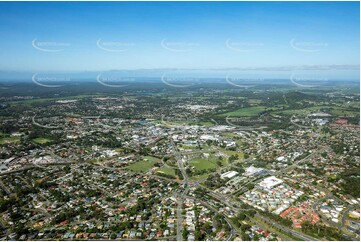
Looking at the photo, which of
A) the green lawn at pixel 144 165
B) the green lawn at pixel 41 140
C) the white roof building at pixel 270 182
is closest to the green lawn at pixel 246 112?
the green lawn at pixel 144 165

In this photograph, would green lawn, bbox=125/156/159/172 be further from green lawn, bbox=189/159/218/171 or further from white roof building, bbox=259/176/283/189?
white roof building, bbox=259/176/283/189

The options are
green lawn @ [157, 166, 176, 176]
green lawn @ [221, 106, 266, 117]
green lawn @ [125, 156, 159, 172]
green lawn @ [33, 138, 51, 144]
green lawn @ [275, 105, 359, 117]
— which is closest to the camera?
green lawn @ [157, 166, 176, 176]

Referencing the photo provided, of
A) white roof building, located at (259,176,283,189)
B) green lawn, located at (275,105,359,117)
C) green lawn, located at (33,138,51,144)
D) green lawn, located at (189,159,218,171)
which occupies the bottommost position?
green lawn, located at (189,159,218,171)

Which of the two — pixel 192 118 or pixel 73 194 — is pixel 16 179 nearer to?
pixel 73 194

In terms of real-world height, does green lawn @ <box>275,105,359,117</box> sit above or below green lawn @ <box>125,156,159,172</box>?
above

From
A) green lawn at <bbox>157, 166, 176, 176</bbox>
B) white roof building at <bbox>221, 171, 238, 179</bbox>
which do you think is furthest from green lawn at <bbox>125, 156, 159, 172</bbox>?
white roof building at <bbox>221, 171, 238, 179</bbox>

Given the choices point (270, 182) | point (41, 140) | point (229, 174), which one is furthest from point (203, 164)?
point (41, 140)

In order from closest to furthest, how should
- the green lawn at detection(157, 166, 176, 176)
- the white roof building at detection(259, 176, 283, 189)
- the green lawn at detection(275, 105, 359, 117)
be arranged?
the white roof building at detection(259, 176, 283, 189) < the green lawn at detection(157, 166, 176, 176) < the green lawn at detection(275, 105, 359, 117)

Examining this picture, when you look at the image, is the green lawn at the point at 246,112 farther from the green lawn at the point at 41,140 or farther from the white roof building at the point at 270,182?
the green lawn at the point at 41,140

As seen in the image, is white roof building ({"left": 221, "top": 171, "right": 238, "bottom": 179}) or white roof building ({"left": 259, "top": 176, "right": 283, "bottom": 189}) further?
white roof building ({"left": 221, "top": 171, "right": 238, "bottom": 179})
